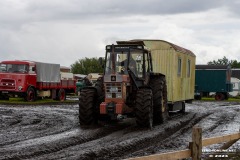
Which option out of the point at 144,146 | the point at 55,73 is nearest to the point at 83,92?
the point at 144,146

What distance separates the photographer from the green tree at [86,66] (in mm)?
127500

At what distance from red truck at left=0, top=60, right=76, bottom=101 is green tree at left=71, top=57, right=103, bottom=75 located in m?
90.8

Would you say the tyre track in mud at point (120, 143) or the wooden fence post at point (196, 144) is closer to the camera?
the wooden fence post at point (196, 144)

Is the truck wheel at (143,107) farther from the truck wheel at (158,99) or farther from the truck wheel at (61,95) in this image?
the truck wheel at (61,95)

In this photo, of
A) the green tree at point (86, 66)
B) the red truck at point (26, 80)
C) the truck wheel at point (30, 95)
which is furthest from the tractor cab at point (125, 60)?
the green tree at point (86, 66)

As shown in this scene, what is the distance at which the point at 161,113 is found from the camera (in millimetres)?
17000

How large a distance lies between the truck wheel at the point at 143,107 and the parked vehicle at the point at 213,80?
29.3m

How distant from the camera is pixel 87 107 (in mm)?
15797

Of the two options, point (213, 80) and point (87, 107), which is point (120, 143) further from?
point (213, 80)

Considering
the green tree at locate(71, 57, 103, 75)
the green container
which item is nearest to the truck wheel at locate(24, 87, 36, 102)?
the green container

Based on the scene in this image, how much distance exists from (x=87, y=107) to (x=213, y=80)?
30475 millimetres

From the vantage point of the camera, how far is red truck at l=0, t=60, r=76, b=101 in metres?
31.0

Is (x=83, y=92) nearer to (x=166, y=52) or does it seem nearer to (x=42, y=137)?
(x=42, y=137)

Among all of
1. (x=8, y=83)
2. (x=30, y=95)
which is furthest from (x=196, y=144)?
(x=30, y=95)
